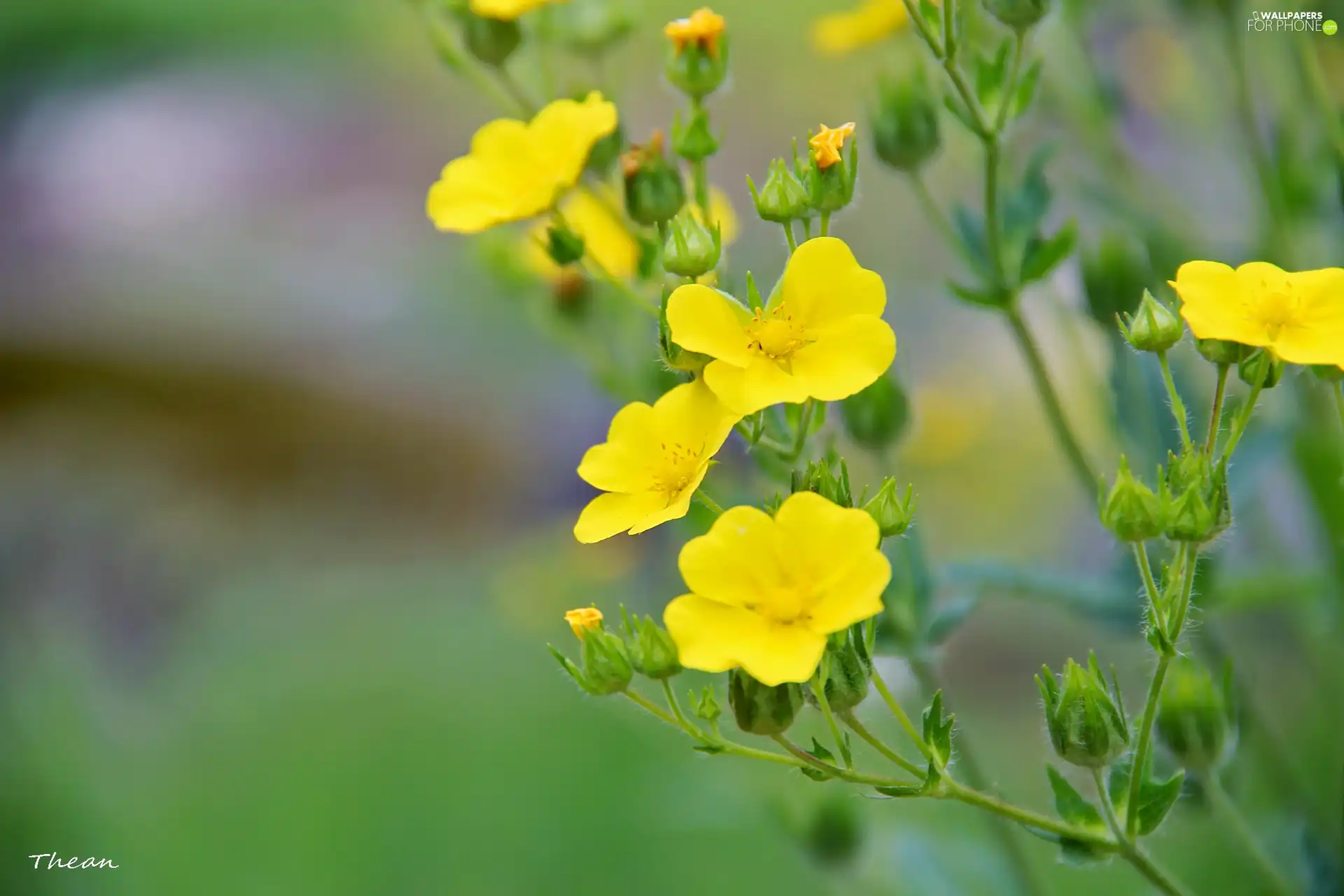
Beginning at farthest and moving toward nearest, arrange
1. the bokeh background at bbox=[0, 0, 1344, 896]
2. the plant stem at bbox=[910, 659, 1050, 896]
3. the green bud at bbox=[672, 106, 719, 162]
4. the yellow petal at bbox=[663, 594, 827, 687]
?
1. the bokeh background at bbox=[0, 0, 1344, 896]
2. the plant stem at bbox=[910, 659, 1050, 896]
3. the green bud at bbox=[672, 106, 719, 162]
4. the yellow petal at bbox=[663, 594, 827, 687]

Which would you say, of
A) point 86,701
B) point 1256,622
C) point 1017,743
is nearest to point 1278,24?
point 1256,622

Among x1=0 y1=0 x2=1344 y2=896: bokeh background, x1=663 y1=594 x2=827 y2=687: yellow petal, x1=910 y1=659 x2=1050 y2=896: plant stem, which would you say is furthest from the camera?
x1=0 y1=0 x2=1344 y2=896: bokeh background

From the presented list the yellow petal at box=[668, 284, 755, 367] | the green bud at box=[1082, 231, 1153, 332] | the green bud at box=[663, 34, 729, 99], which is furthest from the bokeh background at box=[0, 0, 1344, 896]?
the yellow petal at box=[668, 284, 755, 367]

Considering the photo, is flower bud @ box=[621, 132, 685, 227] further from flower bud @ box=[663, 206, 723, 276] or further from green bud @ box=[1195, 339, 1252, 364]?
green bud @ box=[1195, 339, 1252, 364]

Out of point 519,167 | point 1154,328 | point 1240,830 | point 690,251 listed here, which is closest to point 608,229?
point 519,167

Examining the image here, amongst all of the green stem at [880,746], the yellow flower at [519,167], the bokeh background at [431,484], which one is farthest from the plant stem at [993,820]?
the yellow flower at [519,167]

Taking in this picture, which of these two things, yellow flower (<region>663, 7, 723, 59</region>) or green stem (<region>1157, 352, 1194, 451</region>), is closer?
green stem (<region>1157, 352, 1194, 451</region>)
